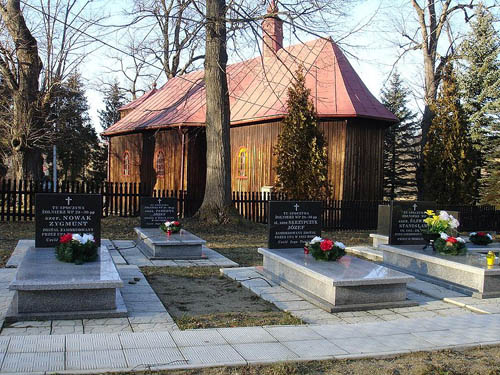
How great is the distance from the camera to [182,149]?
84.0ft

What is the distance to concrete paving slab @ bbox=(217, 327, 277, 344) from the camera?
18.2ft

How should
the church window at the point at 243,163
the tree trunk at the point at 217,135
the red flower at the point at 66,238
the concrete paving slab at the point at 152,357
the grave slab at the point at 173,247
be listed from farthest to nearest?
the church window at the point at 243,163 → the tree trunk at the point at 217,135 → the grave slab at the point at 173,247 → the red flower at the point at 66,238 → the concrete paving slab at the point at 152,357

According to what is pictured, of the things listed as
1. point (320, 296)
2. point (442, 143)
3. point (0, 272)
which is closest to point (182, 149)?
point (442, 143)

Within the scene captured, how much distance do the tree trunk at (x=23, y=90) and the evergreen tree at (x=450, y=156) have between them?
18527 mm

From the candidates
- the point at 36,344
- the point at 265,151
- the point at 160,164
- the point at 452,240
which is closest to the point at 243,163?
the point at 265,151

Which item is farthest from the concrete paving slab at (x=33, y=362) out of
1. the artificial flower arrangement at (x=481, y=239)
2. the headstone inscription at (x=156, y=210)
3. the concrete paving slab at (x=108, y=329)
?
the artificial flower arrangement at (x=481, y=239)

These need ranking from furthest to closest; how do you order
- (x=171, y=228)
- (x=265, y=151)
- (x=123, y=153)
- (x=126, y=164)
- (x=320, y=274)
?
1. (x=126, y=164)
2. (x=123, y=153)
3. (x=265, y=151)
4. (x=171, y=228)
5. (x=320, y=274)

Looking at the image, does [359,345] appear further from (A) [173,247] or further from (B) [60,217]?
(A) [173,247]

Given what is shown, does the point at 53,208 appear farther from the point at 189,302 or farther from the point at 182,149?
the point at 182,149

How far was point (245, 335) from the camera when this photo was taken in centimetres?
573

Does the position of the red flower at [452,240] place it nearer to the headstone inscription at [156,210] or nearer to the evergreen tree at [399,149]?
the headstone inscription at [156,210]

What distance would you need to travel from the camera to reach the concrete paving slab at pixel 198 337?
542cm

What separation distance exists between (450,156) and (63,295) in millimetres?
20181

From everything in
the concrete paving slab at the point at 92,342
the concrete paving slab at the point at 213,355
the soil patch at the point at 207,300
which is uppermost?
the concrete paving slab at the point at 92,342
